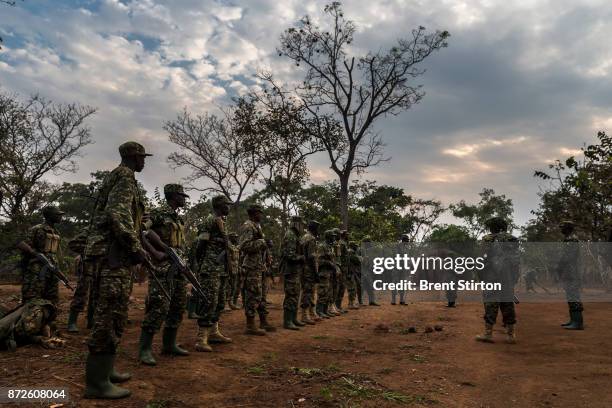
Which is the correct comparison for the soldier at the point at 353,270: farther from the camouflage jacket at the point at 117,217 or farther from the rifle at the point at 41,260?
the camouflage jacket at the point at 117,217

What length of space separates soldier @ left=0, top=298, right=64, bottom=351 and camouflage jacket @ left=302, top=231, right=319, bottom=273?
5326 millimetres

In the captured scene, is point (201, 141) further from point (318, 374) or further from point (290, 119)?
point (318, 374)

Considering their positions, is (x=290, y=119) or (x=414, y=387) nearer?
(x=414, y=387)

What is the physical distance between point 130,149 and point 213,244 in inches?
109

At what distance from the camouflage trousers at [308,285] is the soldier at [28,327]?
18.0 ft

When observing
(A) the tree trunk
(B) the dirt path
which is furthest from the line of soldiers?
(A) the tree trunk

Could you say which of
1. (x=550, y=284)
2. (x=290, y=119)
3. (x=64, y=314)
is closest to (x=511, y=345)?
(x=64, y=314)

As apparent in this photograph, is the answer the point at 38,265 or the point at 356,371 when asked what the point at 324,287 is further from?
the point at 38,265

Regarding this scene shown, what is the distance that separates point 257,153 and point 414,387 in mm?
20989

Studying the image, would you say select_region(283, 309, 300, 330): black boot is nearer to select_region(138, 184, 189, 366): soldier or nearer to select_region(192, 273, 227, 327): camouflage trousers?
select_region(192, 273, 227, 327): camouflage trousers

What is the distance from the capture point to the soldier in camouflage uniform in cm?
394

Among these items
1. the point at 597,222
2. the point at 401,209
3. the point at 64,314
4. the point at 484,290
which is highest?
the point at 401,209

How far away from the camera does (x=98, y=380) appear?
3951 mm

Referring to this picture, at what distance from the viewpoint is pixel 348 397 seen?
4391mm
